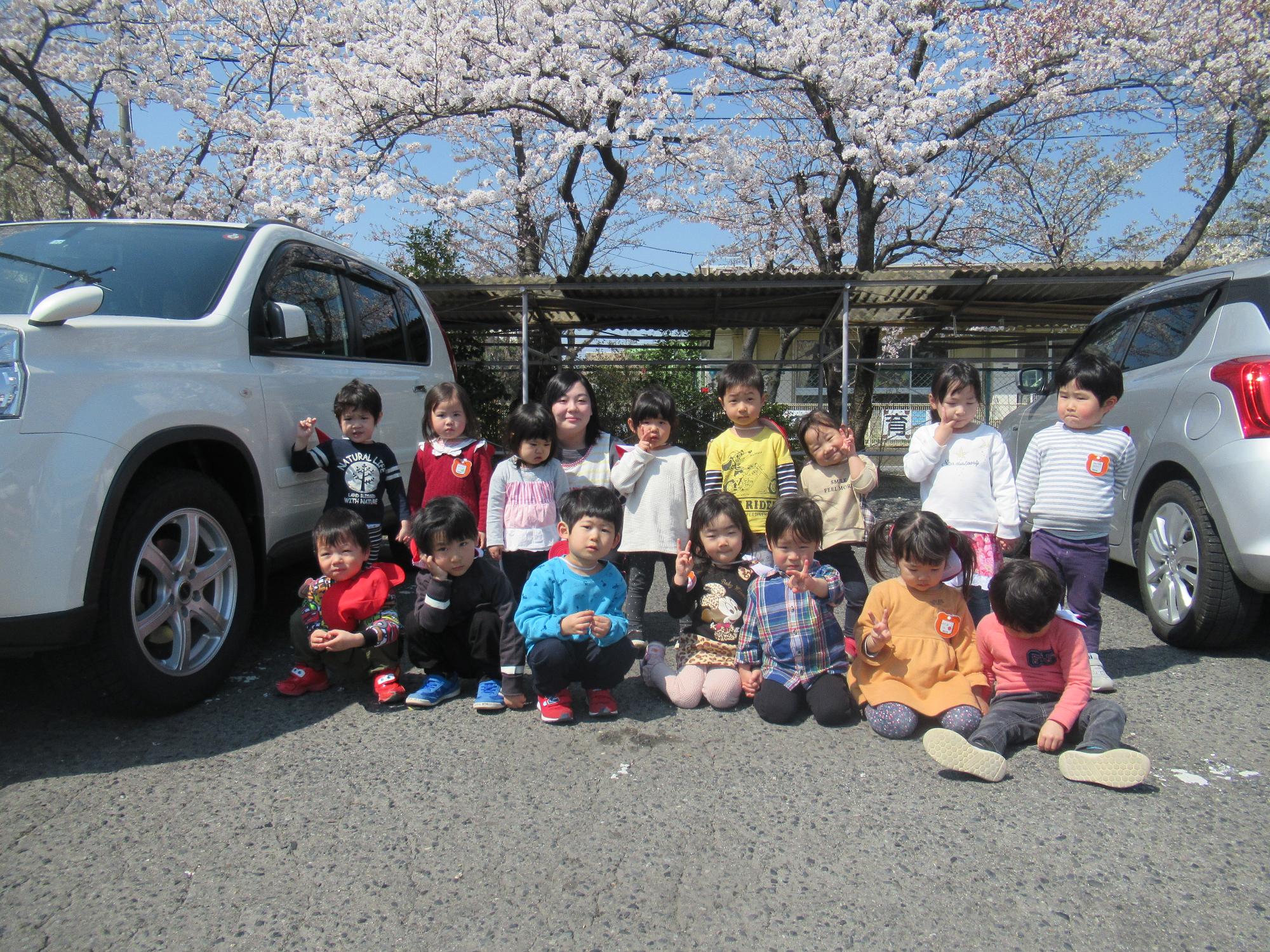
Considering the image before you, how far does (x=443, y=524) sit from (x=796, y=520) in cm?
134

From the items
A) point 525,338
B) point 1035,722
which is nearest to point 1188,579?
point 1035,722

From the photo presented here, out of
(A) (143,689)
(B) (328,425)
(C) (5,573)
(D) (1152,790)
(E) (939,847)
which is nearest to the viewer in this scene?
(E) (939,847)

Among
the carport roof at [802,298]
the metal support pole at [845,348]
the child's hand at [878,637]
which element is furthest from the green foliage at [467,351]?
the child's hand at [878,637]

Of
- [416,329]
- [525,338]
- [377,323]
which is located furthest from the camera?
[525,338]

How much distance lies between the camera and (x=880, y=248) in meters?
14.9

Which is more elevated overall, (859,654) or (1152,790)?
(859,654)

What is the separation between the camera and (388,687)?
3.28 metres

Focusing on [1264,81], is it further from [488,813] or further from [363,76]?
[488,813]

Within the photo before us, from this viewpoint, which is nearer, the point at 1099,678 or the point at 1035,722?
the point at 1035,722

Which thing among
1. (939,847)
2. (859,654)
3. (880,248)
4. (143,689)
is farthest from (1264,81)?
(143,689)

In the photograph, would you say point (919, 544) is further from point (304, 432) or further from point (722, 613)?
point (304, 432)

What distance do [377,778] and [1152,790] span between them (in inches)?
94.8

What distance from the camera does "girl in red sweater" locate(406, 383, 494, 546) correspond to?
3.97 metres

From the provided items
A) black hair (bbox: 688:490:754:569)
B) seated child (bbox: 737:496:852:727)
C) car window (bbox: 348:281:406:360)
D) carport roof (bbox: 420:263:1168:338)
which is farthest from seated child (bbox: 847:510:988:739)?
carport roof (bbox: 420:263:1168:338)
